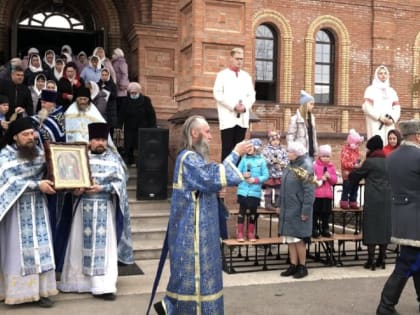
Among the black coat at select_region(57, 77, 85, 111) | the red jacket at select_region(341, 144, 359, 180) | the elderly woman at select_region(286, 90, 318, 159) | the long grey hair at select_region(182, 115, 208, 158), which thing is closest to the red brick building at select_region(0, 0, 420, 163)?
the black coat at select_region(57, 77, 85, 111)

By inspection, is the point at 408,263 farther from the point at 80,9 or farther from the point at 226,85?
the point at 80,9

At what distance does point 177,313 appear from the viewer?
4.97 m

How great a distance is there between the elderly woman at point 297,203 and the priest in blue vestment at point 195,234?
2500mm

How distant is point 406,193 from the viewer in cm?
564

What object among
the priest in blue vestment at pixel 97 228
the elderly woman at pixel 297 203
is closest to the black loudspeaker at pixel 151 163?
the elderly woman at pixel 297 203

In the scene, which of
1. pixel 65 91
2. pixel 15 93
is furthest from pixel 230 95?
pixel 15 93

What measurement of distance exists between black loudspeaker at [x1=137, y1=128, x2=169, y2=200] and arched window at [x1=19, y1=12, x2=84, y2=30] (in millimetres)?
6656

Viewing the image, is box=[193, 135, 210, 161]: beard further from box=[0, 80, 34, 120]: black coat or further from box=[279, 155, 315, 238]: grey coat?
box=[0, 80, 34, 120]: black coat

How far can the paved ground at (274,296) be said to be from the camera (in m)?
5.88

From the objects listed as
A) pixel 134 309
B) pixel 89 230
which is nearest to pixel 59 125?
pixel 89 230

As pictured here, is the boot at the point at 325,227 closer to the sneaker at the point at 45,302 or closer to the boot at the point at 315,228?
the boot at the point at 315,228

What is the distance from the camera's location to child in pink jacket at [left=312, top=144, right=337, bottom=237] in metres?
8.16

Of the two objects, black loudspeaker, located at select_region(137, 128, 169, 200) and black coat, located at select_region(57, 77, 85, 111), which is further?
black loudspeaker, located at select_region(137, 128, 169, 200)

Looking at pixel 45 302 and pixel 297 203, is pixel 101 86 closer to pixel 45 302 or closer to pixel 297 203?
pixel 297 203
